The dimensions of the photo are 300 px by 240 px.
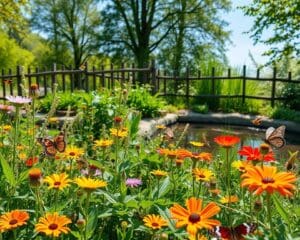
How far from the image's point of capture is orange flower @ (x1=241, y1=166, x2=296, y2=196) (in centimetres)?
88

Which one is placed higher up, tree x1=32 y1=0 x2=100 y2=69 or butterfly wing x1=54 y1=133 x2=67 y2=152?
tree x1=32 y1=0 x2=100 y2=69

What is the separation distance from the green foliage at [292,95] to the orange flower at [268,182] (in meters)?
10.5

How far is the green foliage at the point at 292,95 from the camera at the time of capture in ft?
36.1

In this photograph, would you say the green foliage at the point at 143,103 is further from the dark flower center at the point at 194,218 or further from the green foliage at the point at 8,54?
the green foliage at the point at 8,54

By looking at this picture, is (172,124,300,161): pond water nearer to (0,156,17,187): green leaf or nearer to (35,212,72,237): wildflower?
(0,156,17,187): green leaf

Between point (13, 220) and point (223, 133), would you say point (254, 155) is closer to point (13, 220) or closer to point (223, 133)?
point (13, 220)

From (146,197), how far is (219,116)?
28.8 feet

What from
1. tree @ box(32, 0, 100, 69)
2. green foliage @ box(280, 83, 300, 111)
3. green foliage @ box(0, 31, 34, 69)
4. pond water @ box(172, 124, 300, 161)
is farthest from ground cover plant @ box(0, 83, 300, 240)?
tree @ box(32, 0, 100, 69)

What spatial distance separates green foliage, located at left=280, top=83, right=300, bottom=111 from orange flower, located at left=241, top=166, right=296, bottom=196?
1052 cm

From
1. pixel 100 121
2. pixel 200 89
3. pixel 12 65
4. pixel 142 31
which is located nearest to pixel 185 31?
pixel 142 31

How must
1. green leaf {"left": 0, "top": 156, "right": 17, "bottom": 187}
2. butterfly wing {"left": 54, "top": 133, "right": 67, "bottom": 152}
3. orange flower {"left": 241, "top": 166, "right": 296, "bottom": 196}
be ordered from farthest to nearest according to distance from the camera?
butterfly wing {"left": 54, "top": 133, "right": 67, "bottom": 152}
green leaf {"left": 0, "top": 156, "right": 17, "bottom": 187}
orange flower {"left": 241, "top": 166, "right": 296, "bottom": 196}

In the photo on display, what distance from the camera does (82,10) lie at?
3266cm

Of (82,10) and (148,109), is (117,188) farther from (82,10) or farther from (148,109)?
(82,10)

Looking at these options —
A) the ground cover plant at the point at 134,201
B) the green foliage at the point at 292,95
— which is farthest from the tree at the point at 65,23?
the ground cover plant at the point at 134,201
